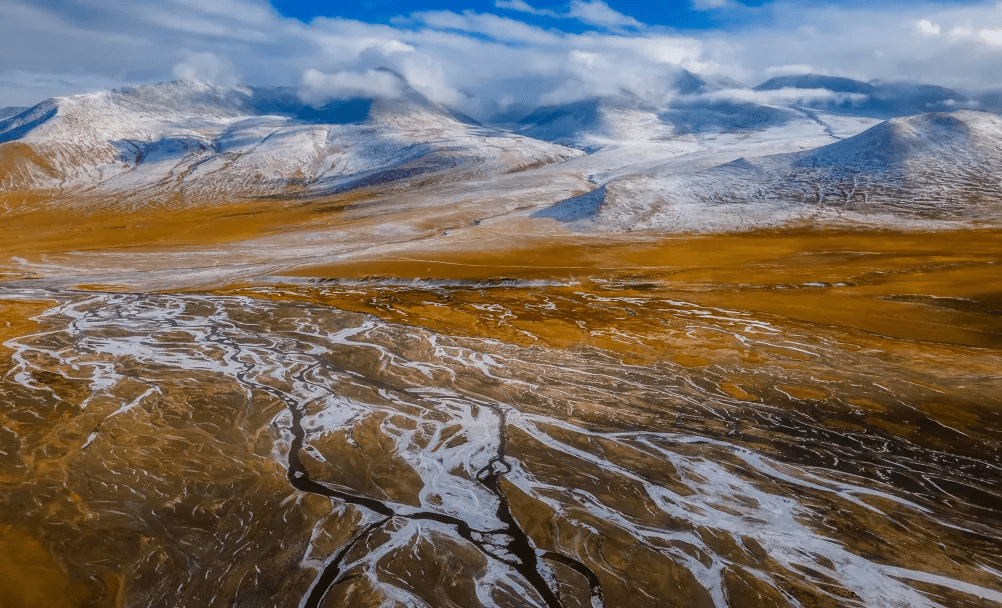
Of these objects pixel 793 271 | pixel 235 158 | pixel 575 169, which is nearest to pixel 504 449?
pixel 793 271

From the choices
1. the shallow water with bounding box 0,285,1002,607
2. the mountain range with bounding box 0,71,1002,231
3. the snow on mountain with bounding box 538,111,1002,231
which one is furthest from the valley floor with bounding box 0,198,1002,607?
the mountain range with bounding box 0,71,1002,231

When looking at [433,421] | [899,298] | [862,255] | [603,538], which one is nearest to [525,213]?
[862,255]

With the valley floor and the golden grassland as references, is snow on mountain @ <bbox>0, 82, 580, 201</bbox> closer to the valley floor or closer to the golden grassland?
the golden grassland

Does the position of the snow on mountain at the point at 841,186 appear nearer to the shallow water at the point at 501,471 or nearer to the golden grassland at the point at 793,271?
the golden grassland at the point at 793,271

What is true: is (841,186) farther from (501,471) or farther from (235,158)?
(235,158)

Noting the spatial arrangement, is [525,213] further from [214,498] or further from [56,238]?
[214,498]
